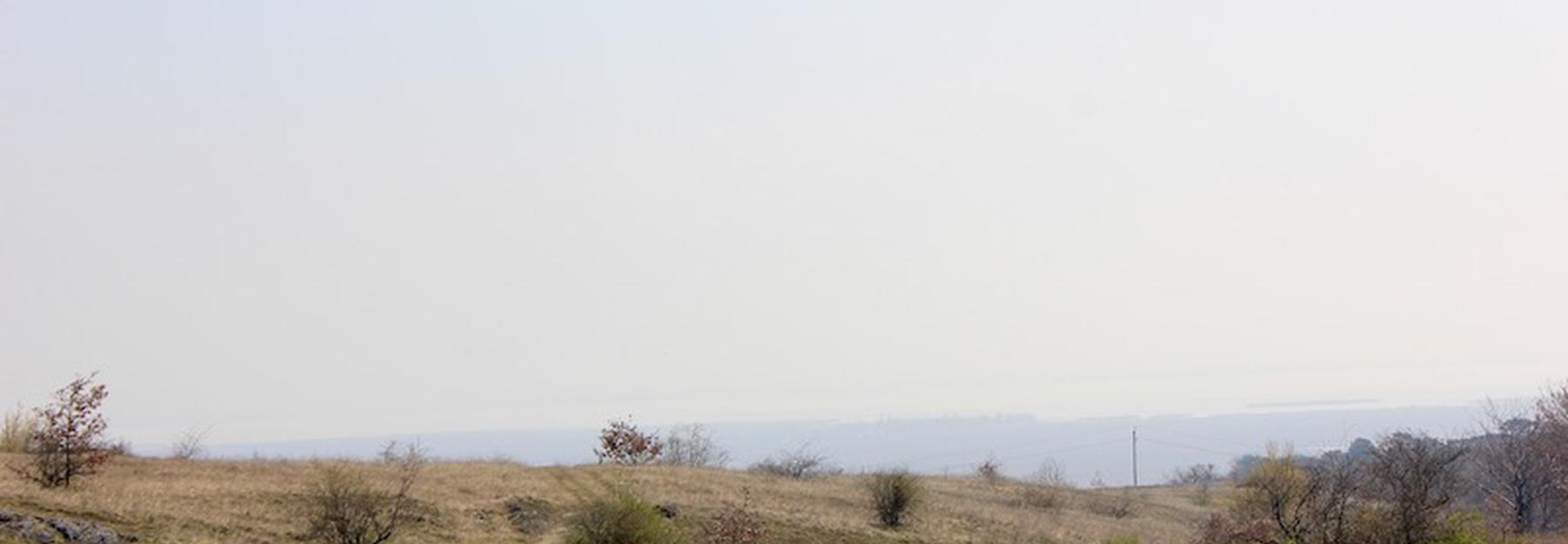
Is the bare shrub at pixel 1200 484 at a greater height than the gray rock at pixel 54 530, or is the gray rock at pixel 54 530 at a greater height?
the gray rock at pixel 54 530

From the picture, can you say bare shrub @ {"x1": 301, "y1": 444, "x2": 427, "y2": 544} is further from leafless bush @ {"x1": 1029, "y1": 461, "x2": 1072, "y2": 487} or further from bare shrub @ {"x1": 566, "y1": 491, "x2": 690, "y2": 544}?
leafless bush @ {"x1": 1029, "y1": 461, "x2": 1072, "y2": 487}

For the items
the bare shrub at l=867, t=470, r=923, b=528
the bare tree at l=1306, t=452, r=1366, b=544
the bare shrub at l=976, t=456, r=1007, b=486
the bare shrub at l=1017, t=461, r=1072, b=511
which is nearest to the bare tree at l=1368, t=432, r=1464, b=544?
the bare tree at l=1306, t=452, r=1366, b=544

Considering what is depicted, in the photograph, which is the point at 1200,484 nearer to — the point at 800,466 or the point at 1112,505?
the point at 1112,505

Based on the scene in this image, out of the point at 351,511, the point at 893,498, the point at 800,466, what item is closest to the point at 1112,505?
the point at 800,466

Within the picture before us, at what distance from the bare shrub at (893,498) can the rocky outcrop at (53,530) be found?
1021 inches

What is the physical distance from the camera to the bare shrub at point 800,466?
219 feet

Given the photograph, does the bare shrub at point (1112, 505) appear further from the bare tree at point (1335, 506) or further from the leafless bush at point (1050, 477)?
the bare tree at point (1335, 506)

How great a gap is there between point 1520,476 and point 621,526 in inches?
1655

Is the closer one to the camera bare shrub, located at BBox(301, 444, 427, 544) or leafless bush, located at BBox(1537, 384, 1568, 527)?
bare shrub, located at BBox(301, 444, 427, 544)

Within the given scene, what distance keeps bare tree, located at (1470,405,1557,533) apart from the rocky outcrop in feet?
144

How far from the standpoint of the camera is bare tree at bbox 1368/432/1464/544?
99.3ft

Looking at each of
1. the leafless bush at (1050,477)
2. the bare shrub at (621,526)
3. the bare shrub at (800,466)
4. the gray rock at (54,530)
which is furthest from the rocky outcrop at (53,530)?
the leafless bush at (1050,477)

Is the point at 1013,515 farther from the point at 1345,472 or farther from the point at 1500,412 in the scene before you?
the point at 1500,412

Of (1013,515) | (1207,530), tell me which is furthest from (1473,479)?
(1207,530)
